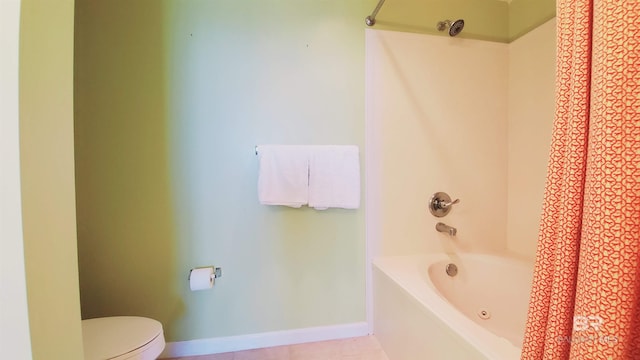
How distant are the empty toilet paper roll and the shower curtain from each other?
4.38 feet

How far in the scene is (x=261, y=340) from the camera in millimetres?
1393

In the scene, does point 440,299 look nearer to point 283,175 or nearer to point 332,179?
point 332,179

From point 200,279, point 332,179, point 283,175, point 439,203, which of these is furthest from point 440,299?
point 200,279

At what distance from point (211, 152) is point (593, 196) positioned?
1.48 meters

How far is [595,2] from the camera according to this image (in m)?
0.47

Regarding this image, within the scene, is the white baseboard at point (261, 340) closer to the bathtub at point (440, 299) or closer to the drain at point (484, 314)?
the bathtub at point (440, 299)

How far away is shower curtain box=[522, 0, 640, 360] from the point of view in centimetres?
42

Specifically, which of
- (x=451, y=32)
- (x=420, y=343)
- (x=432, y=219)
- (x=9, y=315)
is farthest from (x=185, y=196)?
(x=451, y=32)

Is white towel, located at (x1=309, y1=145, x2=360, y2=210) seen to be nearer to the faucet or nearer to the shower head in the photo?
the faucet

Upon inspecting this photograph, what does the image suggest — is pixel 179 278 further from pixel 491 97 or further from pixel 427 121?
pixel 491 97

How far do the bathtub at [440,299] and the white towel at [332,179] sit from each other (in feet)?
1.57

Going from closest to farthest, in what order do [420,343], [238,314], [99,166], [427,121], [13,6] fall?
1. [13,6]
2. [420,343]
3. [99,166]
4. [238,314]
5. [427,121]

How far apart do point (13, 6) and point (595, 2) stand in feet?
3.73

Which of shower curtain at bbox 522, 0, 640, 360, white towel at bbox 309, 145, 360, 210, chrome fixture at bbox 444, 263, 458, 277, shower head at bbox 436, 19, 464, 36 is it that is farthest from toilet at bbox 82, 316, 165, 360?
shower head at bbox 436, 19, 464, 36
